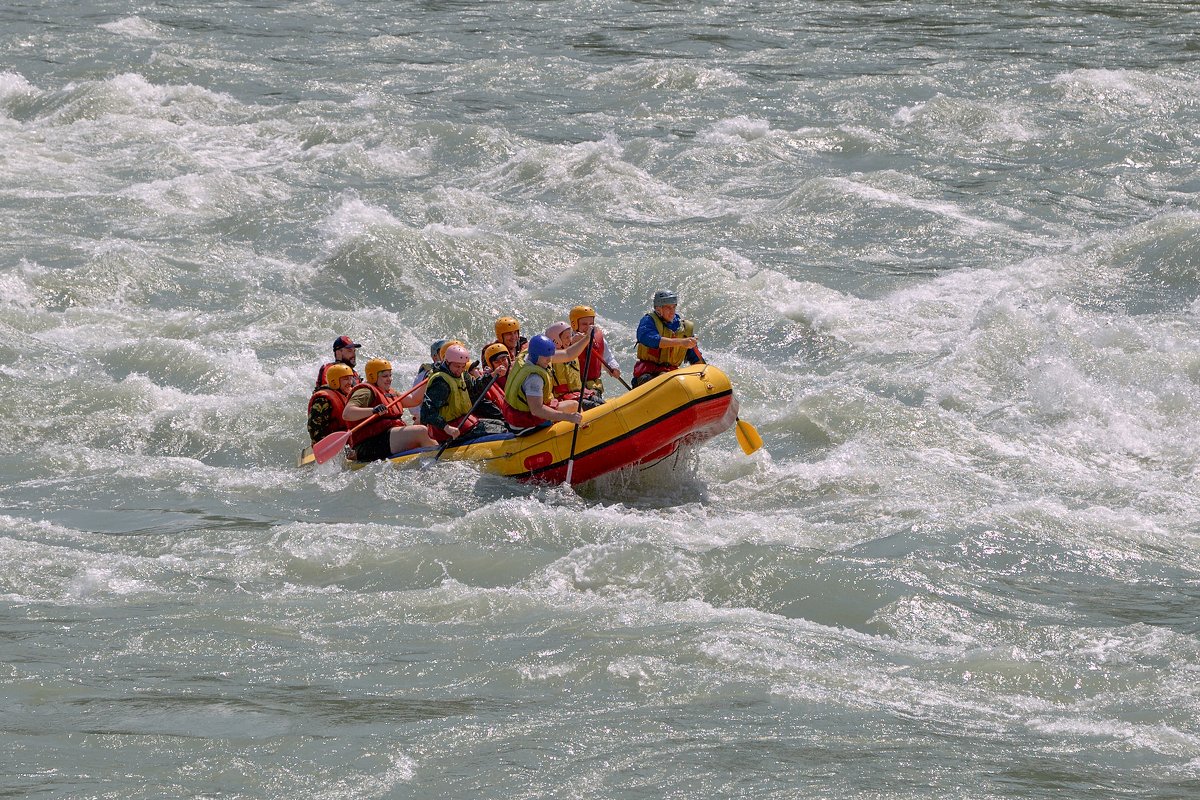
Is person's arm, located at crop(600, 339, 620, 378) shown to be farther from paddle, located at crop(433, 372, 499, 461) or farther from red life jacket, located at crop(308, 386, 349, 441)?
red life jacket, located at crop(308, 386, 349, 441)

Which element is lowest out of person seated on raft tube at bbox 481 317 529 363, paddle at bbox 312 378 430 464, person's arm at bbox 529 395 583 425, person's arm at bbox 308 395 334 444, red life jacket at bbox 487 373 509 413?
paddle at bbox 312 378 430 464

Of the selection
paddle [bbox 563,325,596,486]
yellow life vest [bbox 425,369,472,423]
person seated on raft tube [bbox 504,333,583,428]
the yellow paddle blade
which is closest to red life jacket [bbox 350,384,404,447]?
yellow life vest [bbox 425,369,472,423]

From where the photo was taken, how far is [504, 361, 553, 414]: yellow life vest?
9.91m

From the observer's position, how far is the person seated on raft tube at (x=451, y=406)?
1031cm

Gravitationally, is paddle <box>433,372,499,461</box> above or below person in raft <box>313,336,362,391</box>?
below

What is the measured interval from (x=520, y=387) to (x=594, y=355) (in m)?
1.04

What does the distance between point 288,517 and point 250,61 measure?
16477 mm

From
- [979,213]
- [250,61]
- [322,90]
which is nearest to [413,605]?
[979,213]

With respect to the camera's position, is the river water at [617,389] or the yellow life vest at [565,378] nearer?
the river water at [617,389]

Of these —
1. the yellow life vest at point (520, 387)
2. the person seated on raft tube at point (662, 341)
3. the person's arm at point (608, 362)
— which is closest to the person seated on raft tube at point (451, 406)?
the yellow life vest at point (520, 387)

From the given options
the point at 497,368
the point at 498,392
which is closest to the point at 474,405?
the point at 498,392

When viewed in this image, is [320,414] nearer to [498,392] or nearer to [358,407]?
[358,407]

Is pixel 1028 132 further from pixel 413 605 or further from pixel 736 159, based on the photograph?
pixel 413 605

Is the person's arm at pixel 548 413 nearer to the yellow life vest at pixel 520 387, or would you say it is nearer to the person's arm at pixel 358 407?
the yellow life vest at pixel 520 387
